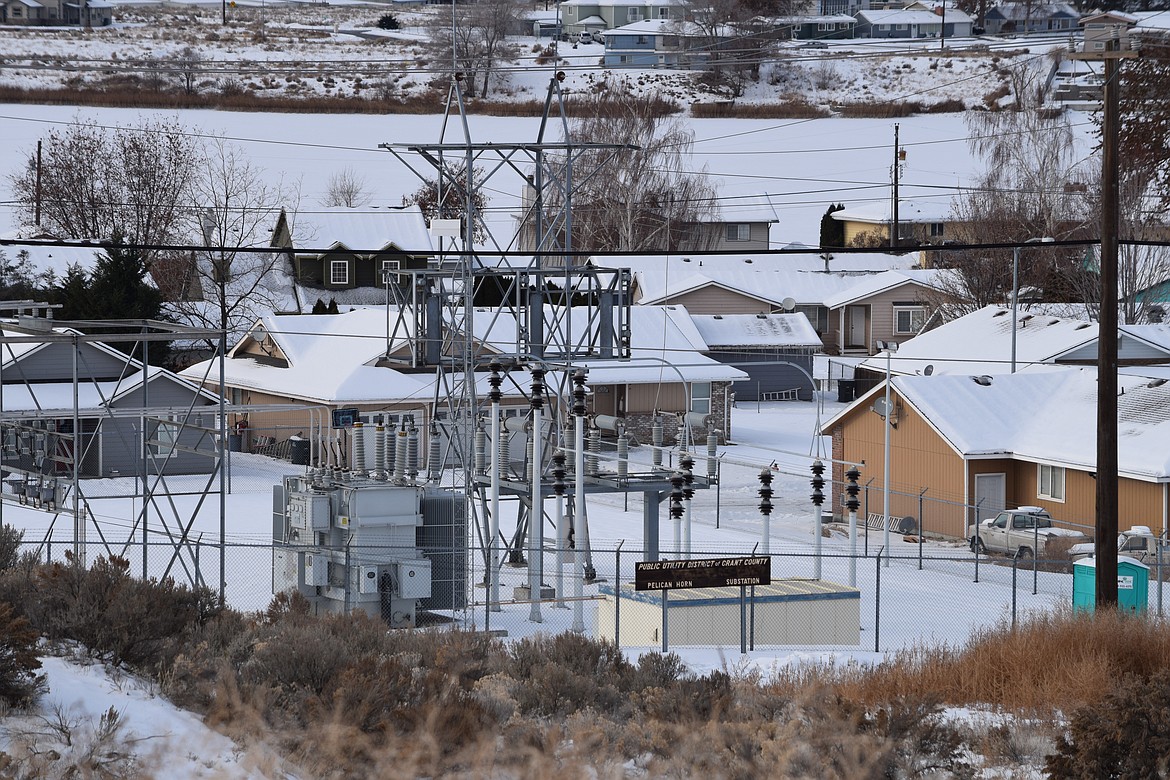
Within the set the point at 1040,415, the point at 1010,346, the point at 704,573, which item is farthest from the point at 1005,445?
the point at 704,573

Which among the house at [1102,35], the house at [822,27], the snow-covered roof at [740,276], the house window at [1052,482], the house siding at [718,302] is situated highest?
the house at [822,27]

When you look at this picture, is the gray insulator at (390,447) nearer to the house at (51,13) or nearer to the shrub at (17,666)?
the shrub at (17,666)

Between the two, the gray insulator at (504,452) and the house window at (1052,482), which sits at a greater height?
the gray insulator at (504,452)

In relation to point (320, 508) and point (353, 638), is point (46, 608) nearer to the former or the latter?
point (353, 638)

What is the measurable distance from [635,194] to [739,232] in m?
9.28

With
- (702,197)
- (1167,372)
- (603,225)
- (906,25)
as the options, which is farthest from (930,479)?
(906,25)

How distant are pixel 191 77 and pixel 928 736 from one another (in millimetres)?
119829

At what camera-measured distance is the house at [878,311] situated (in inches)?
2522

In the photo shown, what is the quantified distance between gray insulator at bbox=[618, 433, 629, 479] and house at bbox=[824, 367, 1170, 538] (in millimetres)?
7698

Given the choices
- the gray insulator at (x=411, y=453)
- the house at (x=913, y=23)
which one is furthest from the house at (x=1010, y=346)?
the house at (x=913, y=23)

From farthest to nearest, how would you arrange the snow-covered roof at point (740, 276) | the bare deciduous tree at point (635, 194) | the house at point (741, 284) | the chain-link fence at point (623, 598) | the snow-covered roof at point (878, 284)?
the bare deciduous tree at point (635, 194)
the snow-covered roof at point (878, 284)
the snow-covered roof at point (740, 276)
the house at point (741, 284)
the chain-link fence at point (623, 598)

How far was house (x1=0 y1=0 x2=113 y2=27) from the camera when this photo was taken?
14900 centimetres

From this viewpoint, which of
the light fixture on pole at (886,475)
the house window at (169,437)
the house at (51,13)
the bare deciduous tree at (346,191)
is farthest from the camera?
the house at (51,13)

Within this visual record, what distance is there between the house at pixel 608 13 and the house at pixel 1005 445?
128686 mm
